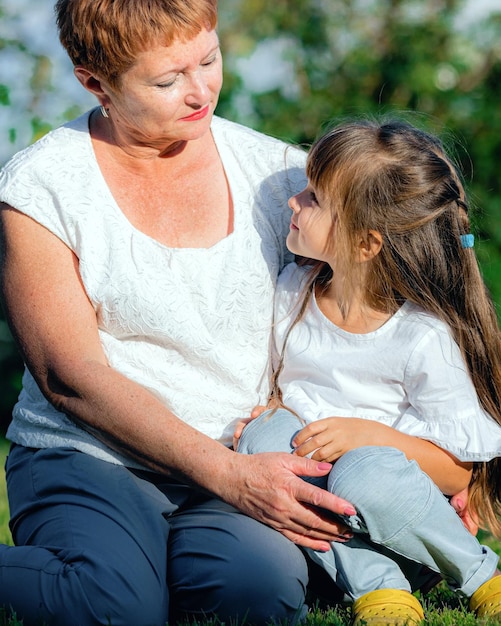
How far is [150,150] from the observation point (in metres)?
3.21

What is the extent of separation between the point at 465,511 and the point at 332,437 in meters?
0.56

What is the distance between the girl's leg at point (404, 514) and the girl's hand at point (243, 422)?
1.20 ft

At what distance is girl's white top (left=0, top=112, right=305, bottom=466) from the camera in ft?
9.85

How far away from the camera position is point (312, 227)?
3047mm

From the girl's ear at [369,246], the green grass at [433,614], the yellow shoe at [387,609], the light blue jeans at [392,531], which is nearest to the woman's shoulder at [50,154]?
the girl's ear at [369,246]

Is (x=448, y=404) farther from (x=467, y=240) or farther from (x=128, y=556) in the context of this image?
(x=128, y=556)

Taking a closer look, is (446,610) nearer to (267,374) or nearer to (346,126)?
(267,374)

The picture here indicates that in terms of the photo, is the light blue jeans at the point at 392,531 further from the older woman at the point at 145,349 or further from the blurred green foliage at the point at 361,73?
the blurred green foliage at the point at 361,73

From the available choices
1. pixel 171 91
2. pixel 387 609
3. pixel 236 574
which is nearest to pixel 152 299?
pixel 171 91

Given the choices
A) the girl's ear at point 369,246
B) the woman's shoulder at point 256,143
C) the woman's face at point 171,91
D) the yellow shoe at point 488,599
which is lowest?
the yellow shoe at point 488,599

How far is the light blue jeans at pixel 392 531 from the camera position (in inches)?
106

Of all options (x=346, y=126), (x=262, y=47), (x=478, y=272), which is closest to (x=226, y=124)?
(x=346, y=126)

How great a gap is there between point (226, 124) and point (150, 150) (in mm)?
382

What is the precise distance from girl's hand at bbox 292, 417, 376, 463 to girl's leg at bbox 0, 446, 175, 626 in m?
0.46
